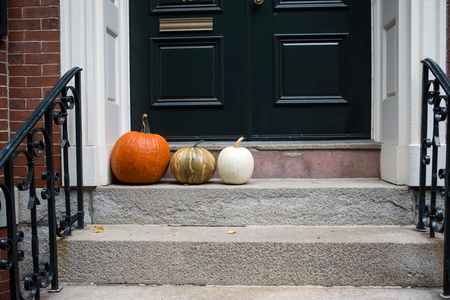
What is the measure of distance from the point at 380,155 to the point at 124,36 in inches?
85.1

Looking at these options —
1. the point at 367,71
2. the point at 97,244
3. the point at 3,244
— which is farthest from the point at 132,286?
the point at 367,71

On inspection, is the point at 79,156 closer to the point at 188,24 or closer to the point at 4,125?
the point at 4,125

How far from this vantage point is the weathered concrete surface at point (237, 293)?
6.64 ft

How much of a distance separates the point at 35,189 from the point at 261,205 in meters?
1.32

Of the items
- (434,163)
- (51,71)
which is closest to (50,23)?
(51,71)

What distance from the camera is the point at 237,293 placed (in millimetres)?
2070

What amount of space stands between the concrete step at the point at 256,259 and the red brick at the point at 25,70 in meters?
1.14

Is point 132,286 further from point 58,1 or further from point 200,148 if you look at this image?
point 58,1

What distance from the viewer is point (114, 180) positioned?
2895 millimetres

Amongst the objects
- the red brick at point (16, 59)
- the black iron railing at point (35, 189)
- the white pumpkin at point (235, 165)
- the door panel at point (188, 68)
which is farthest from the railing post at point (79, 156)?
the white pumpkin at point (235, 165)

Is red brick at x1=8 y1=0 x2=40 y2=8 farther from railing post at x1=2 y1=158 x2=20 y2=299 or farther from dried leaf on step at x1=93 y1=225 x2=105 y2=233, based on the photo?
dried leaf on step at x1=93 y1=225 x2=105 y2=233

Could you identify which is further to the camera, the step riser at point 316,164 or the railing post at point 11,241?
the step riser at point 316,164

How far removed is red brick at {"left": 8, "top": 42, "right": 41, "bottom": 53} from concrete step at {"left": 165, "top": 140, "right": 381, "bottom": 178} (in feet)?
3.73

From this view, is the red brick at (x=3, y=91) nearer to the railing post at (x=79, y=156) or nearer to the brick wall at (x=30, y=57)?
the brick wall at (x=30, y=57)
